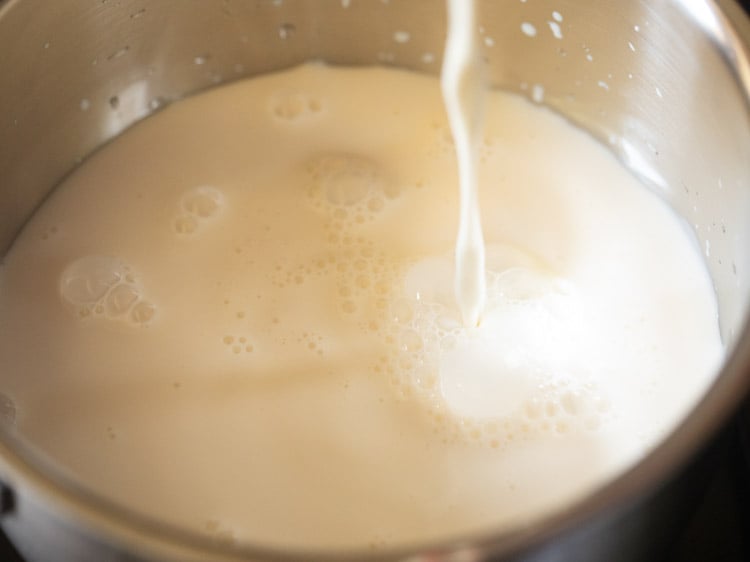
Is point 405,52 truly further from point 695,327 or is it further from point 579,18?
point 695,327

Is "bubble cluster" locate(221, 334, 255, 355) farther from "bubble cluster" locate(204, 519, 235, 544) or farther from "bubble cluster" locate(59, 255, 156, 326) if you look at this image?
Answer: "bubble cluster" locate(204, 519, 235, 544)

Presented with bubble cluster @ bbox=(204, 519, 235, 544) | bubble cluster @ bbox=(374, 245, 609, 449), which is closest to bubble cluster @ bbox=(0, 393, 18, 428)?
bubble cluster @ bbox=(204, 519, 235, 544)

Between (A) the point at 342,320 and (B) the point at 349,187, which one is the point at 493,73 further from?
(A) the point at 342,320

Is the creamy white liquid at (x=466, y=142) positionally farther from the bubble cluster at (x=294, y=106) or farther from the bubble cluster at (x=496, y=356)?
the bubble cluster at (x=294, y=106)

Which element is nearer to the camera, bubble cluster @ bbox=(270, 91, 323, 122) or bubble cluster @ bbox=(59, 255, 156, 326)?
bubble cluster @ bbox=(59, 255, 156, 326)

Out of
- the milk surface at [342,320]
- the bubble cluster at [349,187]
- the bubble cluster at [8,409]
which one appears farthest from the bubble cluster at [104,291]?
the bubble cluster at [349,187]

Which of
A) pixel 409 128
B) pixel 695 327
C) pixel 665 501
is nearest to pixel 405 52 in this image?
pixel 409 128
